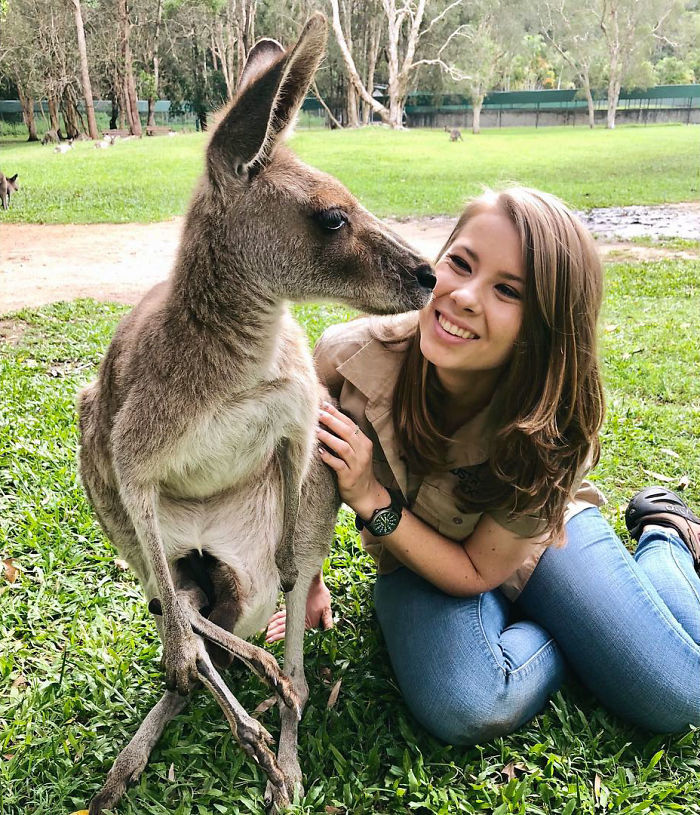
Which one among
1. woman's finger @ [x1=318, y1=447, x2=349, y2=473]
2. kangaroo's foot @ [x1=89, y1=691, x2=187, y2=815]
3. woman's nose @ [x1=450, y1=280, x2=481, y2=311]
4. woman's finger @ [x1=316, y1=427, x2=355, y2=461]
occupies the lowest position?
kangaroo's foot @ [x1=89, y1=691, x2=187, y2=815]

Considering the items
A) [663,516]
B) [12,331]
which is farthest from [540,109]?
[663,516]

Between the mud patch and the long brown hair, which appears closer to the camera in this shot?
the long brown hair

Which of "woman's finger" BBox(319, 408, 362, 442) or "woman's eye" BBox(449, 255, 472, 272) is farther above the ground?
"woman's eye" BBox(449, 255, 472, 272)

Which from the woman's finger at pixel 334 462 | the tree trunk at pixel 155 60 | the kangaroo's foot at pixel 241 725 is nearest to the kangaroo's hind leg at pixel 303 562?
the woman's finger at pixel 334 462

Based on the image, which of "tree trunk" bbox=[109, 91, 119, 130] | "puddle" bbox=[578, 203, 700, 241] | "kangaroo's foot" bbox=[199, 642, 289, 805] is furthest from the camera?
"tree trunk" bbox=[109, 91, 119, 130]

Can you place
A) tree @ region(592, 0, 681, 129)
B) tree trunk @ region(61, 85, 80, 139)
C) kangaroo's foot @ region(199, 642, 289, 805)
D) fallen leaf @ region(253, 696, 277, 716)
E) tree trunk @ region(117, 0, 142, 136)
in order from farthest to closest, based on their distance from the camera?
tree @ region(592, 0, 681, 129)
tree trunk @ region(61, 85, 80, 139)
tree trunk @ region(117, 0, 142, 136)
fallen leaf @ region(253, 696, 277, 716)
kangaroo's foot @ region(199, 642, 289, 805)

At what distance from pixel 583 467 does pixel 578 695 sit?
71 centimetres

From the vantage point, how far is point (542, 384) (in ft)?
6.68

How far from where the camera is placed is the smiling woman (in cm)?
200

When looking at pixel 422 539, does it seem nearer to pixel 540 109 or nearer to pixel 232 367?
pixel 232 367

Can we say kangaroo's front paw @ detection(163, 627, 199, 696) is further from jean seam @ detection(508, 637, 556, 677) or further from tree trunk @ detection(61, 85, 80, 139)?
tree trunk @ detection(61, 85, 80, 139)

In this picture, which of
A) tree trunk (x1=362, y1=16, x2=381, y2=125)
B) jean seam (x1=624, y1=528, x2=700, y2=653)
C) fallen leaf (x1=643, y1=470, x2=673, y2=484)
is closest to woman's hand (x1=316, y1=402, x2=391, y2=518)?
jean seam (x1=624, y1=528, x2=700, y2=653)

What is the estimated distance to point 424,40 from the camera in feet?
119

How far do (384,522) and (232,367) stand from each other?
2.06ft
